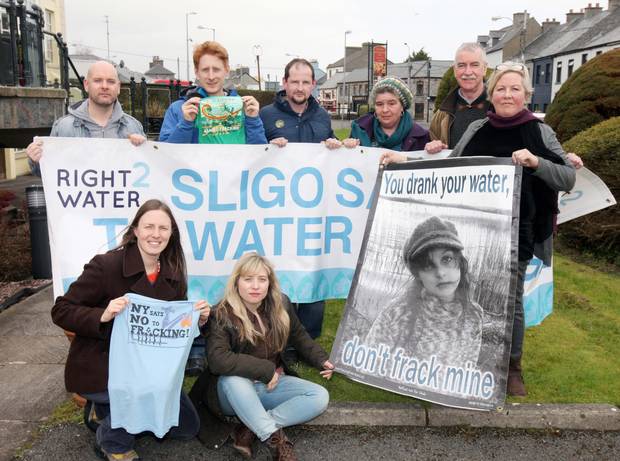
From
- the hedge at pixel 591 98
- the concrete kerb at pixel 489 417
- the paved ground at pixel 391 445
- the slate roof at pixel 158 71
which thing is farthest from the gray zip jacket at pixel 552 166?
the slate roof at pixel 158 71

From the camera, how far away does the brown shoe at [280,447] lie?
314 centimetres

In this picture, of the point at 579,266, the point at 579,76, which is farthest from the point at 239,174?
the point at 579,76

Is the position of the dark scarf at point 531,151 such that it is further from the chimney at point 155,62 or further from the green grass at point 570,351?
the chimney at point 155,62

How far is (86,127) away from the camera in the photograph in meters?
4.06

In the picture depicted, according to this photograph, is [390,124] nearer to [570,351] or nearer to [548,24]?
[570,351]

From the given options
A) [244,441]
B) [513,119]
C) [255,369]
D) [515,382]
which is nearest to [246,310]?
[255,369]

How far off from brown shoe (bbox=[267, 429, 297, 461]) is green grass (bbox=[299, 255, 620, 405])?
689mm

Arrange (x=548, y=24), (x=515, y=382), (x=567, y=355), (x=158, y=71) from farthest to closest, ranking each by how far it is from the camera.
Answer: (x=158, y=71)
(x=548, y=24)
(x=567, y=355)
(x=515, y=382)

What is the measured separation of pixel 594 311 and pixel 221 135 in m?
3.74

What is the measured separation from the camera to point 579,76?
1006 cm

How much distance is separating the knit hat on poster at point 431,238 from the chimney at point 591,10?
190ft

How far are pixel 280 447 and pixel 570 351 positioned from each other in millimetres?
2554

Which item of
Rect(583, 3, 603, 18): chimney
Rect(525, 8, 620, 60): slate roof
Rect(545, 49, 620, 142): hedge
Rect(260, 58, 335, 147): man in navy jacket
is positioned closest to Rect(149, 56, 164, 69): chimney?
Rect(525, 8, 620, 60): slate roof

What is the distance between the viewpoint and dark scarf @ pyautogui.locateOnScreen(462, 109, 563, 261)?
3.50 metres
